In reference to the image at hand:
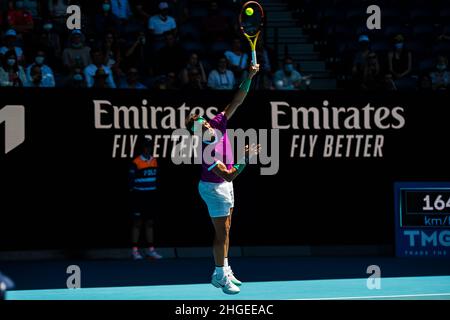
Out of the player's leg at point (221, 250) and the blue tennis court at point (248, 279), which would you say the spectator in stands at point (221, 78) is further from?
the player's leg at point (221, 250)

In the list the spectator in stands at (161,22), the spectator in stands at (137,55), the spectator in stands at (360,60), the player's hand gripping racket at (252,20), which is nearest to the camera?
the player's hand gripping racket at (252,20)

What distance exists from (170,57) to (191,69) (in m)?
0.52

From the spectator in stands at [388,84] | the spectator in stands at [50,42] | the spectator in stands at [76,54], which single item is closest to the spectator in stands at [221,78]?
the spectator in stands at [76,54]

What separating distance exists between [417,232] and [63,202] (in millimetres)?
5829

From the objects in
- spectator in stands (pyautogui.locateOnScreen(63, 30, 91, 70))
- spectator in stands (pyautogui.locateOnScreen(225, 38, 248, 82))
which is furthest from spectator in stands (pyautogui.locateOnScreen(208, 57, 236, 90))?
spectator in stands (pyautogui.locateOnScreen(63, 30, 91, 70))

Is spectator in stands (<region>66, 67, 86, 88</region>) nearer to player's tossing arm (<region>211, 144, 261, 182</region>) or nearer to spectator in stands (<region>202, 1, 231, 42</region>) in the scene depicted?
spectator in stands (<region>202, 1, 231, 42</region>)

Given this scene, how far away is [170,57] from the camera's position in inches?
659

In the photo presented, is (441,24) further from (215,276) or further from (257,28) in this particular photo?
(215,276)

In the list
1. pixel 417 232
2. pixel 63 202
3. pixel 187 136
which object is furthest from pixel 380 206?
pixel 63 202

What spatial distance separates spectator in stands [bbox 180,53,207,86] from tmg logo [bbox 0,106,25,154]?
2841 millimetres

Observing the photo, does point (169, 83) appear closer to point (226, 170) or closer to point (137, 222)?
point (137, 222)

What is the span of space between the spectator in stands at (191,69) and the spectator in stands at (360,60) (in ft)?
9.11

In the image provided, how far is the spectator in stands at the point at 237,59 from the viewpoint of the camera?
17062 millimetres

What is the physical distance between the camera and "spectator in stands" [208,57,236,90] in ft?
54.0
